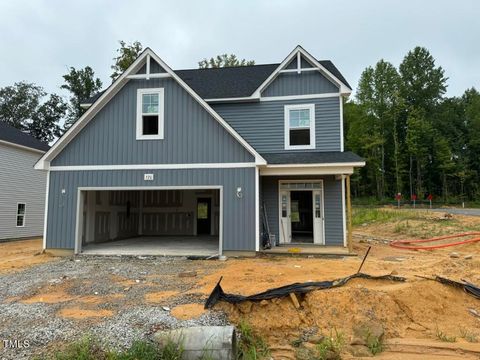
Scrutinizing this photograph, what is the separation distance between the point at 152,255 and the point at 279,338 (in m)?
6.82

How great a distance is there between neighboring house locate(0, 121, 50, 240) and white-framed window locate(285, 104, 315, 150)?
14.4 meters

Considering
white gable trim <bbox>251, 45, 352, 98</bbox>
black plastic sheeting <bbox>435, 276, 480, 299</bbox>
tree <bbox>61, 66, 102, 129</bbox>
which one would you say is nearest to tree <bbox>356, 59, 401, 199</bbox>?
tree <bbox>61, 66, 102, 129</bbox>

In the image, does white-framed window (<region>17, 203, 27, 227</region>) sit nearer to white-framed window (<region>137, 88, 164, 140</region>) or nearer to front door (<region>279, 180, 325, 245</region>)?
white-framed window (<region>137, 88, 164, 140</region>)

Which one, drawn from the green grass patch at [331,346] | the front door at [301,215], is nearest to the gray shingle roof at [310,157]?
the front door at [301,215]

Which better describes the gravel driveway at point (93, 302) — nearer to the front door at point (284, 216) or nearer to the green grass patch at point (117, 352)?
the green grass patch at point (117, 352)

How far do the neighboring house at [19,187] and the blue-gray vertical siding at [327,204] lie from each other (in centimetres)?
1367

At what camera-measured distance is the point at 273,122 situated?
1327cm

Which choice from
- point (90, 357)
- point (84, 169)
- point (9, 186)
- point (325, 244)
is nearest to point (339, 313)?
point (90, 357)

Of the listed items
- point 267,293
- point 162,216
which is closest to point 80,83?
point 162,216

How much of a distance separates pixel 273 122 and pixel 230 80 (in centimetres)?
336

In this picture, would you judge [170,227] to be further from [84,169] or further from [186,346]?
[186,346]

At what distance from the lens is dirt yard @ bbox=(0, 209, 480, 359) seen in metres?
4.80

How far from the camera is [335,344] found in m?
4.82

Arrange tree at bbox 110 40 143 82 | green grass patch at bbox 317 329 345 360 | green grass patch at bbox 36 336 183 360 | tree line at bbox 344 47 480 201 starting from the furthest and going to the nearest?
tree line at bbox 344 47 480 201 → tree at bbox 110 40 143 82 → green grass patch at bbox 317 329 345 360 → green grass patch at bbox 36 336 183 360
